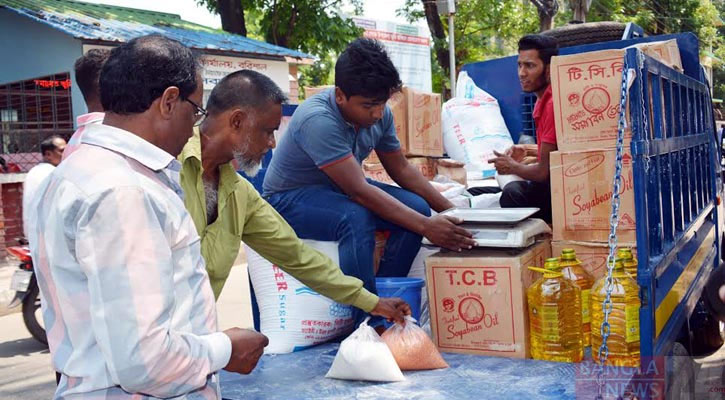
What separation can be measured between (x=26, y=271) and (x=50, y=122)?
576 centimetres

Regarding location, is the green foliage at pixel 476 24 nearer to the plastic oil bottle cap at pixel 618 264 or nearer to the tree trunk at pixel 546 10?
the tree trunk at pixel 546 10

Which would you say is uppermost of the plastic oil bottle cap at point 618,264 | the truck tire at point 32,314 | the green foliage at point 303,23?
the green foliage at point 303,23

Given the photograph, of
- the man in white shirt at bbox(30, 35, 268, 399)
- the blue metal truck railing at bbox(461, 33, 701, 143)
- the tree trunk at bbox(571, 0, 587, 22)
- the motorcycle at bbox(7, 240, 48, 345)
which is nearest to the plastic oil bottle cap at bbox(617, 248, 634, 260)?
the man in white shirt at bbox(30, 35, 268, 399)

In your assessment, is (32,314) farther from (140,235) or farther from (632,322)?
(140,235)

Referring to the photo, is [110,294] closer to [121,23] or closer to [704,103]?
[704,103]

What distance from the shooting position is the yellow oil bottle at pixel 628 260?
8.70 feet

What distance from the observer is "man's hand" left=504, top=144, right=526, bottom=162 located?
414cm

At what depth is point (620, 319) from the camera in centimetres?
252

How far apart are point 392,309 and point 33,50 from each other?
365 inches

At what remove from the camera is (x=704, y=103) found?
4.13 m

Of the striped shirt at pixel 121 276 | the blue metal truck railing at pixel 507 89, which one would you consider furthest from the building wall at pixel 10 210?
the striped shirt at pixel 121 276

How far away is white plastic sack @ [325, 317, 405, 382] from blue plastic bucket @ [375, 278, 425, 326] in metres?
0.50

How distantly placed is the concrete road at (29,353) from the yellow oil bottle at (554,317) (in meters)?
3.12

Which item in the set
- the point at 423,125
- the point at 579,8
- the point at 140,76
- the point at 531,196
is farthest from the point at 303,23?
the point at 140,76
